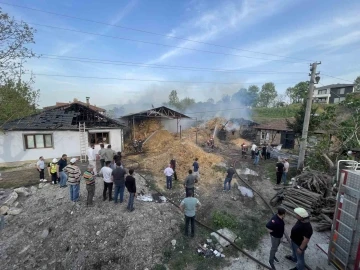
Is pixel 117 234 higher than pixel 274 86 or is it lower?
lower

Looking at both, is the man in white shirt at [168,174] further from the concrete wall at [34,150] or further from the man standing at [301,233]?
the concrete wall at [34,150]

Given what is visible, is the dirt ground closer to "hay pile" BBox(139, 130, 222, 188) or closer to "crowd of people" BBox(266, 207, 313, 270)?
"crowd of people" BBox(266, 207, 313, 270)

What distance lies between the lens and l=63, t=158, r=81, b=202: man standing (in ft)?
27.1

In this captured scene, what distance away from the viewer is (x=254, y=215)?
364 inches

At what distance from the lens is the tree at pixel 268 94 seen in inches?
2943

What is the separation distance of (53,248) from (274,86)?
82940 millimetres

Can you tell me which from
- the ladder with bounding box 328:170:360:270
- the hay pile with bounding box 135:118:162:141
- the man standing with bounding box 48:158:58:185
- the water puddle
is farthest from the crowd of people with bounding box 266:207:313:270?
the hay pile with bounding box 135:118:162:141

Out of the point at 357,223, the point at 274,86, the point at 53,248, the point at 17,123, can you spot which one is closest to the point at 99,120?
the point at 17,123

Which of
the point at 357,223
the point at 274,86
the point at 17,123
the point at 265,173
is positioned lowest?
the point at 265,173

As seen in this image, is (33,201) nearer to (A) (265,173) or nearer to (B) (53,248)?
(B) (53,248)

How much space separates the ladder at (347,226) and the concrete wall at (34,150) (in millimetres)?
17855

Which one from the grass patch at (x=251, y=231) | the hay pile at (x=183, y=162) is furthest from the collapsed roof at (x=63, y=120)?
the grass patch at (x=251, y=231)

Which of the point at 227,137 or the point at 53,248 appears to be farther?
the point at 227,137

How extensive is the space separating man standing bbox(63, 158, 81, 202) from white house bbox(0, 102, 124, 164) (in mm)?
10256
